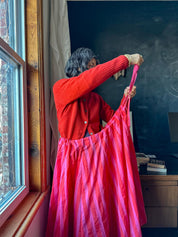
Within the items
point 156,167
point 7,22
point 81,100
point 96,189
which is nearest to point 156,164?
point 156,167

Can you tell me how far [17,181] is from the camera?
1257 mm

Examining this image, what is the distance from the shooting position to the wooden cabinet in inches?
62.9

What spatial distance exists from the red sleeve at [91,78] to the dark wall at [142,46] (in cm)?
98

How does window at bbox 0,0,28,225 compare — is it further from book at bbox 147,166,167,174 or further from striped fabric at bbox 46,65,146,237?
book at bbox 147,166,167,174

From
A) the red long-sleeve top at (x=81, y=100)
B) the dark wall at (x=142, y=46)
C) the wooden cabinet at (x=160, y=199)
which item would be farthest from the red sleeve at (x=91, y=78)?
the dark wall at (x=142, y=46)

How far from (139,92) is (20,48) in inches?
48.9

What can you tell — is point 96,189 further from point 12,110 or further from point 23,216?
point 12,110

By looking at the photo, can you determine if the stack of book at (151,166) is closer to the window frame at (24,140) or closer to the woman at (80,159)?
the woman at (80,159)

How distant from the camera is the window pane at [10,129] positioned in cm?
104

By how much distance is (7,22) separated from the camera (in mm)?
1171

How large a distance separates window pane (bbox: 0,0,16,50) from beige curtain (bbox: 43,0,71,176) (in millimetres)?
464

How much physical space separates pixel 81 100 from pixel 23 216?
705 millimetres

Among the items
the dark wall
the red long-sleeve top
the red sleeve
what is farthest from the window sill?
the dark wall

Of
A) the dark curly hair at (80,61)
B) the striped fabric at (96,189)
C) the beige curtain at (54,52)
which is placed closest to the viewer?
the striped fabric at (96,189)
